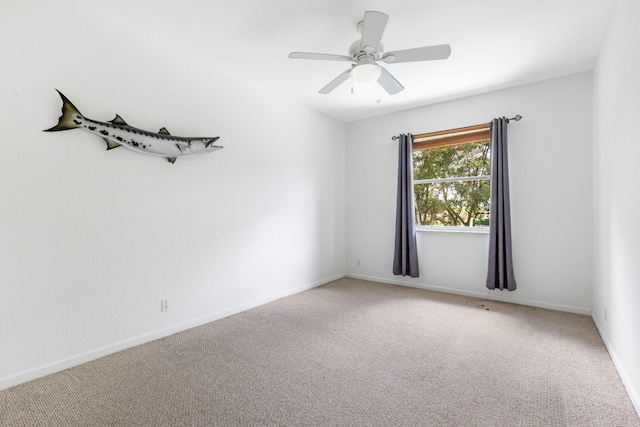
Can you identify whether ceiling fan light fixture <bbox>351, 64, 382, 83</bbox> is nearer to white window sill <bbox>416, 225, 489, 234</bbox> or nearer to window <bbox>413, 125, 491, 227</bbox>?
window <bbox>413, 125, 491, 227</bbox>

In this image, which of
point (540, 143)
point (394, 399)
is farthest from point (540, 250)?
point (394, 399)

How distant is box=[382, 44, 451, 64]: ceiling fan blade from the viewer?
2.13 m

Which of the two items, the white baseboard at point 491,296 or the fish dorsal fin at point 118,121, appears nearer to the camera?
the fish dorsal fin at point 118,121

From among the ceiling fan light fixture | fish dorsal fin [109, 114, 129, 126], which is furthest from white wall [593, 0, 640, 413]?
fish dorsal fin [109, 114, 129, 126]

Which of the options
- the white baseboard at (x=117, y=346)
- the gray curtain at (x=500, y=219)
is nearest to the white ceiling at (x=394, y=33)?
the gray curtain at (x=500, y=219)

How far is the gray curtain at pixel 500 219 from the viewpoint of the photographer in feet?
11.3

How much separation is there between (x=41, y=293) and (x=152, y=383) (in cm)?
92

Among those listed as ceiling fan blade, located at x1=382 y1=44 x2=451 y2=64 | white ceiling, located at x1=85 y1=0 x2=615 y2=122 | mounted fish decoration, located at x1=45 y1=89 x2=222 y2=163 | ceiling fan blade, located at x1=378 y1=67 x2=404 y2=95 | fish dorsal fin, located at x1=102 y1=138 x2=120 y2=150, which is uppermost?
white ceiling, located at x1=85 y1=0 x2=615 y2=122

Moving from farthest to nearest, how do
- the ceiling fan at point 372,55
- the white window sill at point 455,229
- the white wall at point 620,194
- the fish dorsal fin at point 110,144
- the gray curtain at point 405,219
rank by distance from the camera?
the gray curtain at point 405,219 → the white window sill at point 455,229 → the fish dorsal fin at point 110,144 → the ceiling fan at point 372,55 → the white wall at point 620,194

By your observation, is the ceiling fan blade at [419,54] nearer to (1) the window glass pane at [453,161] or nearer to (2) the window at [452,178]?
(2) the window at [452,178]

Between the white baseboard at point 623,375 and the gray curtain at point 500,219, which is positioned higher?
the gray curtain at point 500,219

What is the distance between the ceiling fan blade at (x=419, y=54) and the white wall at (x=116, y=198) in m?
1.71

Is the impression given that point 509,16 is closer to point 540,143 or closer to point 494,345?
point 540,143

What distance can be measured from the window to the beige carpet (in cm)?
143
